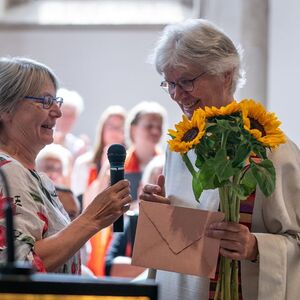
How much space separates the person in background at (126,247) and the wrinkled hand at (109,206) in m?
1.98

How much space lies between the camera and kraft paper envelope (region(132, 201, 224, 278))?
2.54 m

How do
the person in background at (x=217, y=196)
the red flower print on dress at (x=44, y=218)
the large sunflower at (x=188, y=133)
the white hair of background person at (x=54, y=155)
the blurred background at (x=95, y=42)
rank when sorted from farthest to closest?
the blurred background at (x=95, y=42)
the white hair of background person at (x=54, y=155)
the red flower print on dress at (x=44, y=218)
the person in background at (x=217, y=196)
the large sunflower at (x=188, y=133)

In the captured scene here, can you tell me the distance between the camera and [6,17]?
401 inches

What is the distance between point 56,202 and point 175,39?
0.65 meters

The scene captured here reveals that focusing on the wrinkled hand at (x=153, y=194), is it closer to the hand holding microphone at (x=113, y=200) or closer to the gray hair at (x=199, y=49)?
the hand holding microphone at (x=113, y=200)

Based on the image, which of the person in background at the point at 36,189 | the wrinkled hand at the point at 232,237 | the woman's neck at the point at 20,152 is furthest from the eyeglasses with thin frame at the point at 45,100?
the wrinkled hand at the point at 232,237

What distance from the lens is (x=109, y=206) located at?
278cm

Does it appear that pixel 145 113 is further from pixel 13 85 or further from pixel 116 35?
pixel 116 35

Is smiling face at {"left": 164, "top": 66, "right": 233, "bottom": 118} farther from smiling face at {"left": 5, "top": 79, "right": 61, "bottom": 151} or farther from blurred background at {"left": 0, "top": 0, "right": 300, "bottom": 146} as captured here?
blurred background at {"left": 0, "top": 0, "right": 300, "bottom": 146}

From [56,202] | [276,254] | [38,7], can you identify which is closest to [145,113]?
[56,202]

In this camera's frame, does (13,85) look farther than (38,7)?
No

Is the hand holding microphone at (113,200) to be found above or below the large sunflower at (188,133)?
below

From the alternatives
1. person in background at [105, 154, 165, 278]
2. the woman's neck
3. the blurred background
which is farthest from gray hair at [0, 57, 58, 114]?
the blurred background

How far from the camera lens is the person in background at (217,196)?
2.61 m
